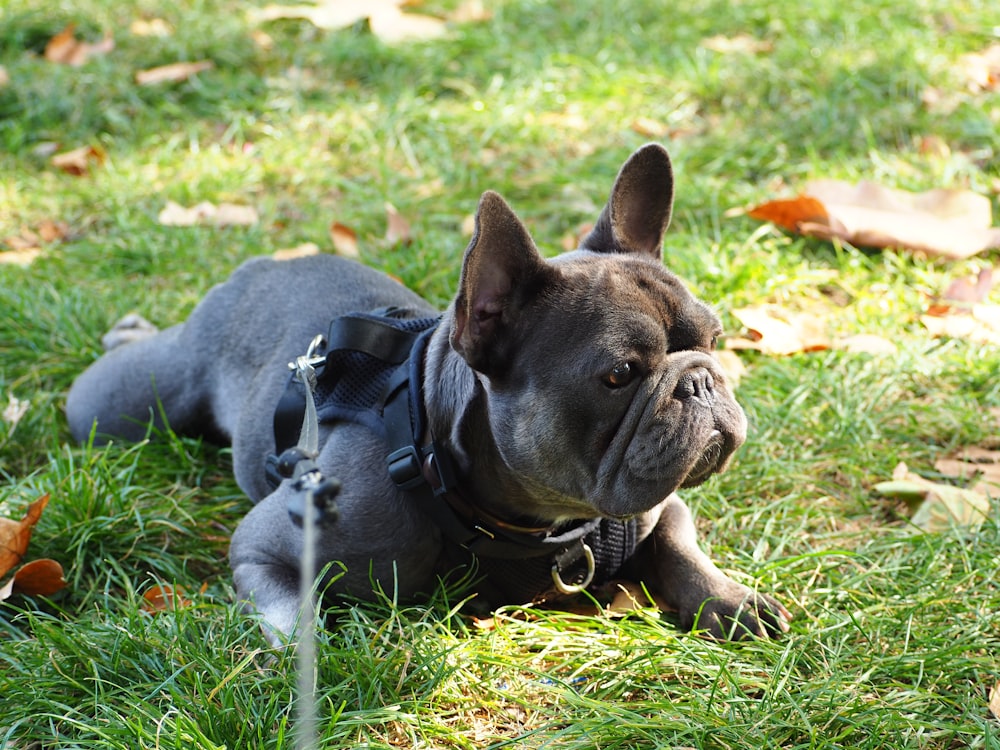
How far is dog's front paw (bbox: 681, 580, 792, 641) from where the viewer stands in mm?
2904

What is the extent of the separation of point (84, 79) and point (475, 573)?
4.94 m

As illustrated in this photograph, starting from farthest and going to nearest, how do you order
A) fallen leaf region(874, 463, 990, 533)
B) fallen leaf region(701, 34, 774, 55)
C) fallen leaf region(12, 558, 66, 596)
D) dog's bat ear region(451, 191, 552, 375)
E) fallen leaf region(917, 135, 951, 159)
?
fallen leaf region(701, 34, 774, 55)
fallen leaf region(917, 135, 951, 159)
fallen leaf region(874, 463, 990, 533)
fallen leaf region(12, 558, 66, 596)
dog's bat ear region(451, 191, 552, 375)

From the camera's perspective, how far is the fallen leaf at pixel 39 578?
124 inches

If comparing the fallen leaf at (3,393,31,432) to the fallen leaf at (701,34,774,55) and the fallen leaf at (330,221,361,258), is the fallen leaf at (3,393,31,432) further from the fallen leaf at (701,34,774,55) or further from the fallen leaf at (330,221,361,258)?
the fallen leaf at (701,34,774,55)

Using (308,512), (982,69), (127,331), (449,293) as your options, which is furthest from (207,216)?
(982,69)

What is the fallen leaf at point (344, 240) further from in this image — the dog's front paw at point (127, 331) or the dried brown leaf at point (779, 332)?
the dried brown leaf at point (779, 332)

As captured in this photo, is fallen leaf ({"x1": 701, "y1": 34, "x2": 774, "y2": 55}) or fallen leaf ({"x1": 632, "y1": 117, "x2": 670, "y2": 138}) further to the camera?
fallen leaf ({"x1": 701, "y1": 34, "x2": 774, "y2": 55})

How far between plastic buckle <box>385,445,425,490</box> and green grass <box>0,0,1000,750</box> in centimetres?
37

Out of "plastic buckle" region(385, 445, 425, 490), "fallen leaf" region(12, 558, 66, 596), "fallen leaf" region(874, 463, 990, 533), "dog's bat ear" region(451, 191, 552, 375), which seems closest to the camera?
"dog's bat ear" region(451, 191, 552, 375)

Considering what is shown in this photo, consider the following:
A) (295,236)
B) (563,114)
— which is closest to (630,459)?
(295,236)

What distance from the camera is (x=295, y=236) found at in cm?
532

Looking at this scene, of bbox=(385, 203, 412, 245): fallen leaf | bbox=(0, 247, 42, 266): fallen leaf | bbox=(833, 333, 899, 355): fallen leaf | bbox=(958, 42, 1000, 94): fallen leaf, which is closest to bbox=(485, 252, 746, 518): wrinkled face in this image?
bbox=(833, 333, 899, 355): fallen leaf

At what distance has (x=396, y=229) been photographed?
5.11m

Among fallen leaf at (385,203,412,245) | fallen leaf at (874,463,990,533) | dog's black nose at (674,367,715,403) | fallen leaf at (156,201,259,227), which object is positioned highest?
dog's black nose at (674,367,715,403)
